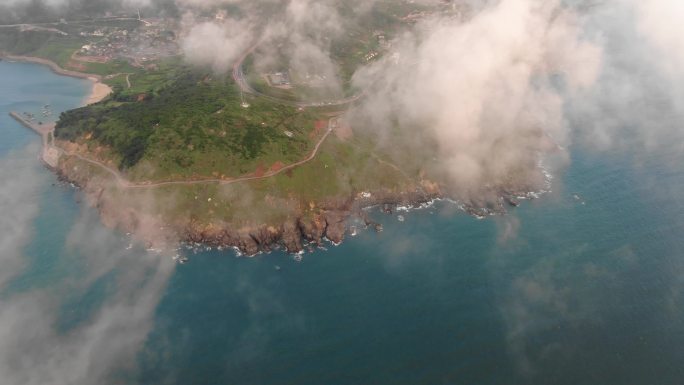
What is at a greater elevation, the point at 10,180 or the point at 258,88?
the point at 258,88

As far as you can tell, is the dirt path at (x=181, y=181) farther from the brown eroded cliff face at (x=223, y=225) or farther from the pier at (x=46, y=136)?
the pier at (x=46, y=136)

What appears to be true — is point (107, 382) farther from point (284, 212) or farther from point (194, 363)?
point (284, 212)

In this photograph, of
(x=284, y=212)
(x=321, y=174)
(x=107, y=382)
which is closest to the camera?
(x=107, y=382)

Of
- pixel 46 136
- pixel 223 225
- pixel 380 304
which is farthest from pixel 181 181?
pixel 46 136

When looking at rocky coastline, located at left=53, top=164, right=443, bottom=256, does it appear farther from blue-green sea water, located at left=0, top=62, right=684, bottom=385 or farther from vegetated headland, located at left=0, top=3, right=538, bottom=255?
blue-green sea water, located at left=0, top=62, right=684, bottom=385

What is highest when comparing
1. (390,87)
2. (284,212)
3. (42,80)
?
(390,87)

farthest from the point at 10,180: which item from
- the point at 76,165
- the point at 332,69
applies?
the point at 332,69

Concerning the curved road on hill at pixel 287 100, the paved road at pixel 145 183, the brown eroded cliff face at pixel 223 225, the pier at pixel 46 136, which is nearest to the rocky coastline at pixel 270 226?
the brown eroded cliff face at pixel 223 225
